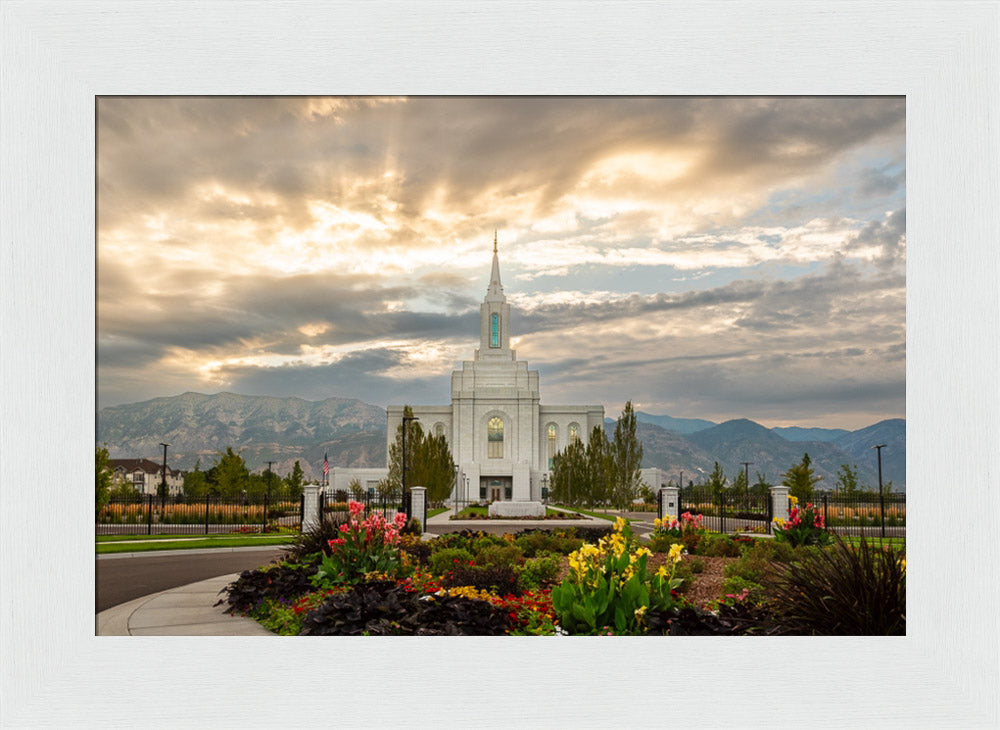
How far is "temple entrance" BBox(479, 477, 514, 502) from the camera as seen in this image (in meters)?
51.8

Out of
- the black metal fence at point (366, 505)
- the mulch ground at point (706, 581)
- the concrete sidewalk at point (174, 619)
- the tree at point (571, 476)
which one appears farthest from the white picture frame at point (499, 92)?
the tree at point (571, 476)

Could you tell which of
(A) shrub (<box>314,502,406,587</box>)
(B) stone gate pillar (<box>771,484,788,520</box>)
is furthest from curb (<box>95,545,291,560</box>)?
(B) stone gate pillar (<box>771,484,788,520</box>)

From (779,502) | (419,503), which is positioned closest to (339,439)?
(419,503)

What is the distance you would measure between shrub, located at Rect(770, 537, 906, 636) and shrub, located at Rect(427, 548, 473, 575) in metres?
4.35

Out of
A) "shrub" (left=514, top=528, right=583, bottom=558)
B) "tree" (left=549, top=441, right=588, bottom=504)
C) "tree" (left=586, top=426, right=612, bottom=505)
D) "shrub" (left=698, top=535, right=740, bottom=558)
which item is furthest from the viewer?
"tree" (left=549, top=441, right=588, bottom=504)

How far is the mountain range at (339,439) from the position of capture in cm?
1994

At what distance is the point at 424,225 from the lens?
24219 mm

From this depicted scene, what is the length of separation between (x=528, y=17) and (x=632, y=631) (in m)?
4.79

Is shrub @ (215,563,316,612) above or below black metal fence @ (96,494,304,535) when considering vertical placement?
above

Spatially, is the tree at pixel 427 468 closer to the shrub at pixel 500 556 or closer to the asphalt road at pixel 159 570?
the asphalt road at pixel 159 570

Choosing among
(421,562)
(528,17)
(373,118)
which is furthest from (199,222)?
(528,17)

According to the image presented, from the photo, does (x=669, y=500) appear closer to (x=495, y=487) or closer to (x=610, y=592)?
(x=610, y=592)

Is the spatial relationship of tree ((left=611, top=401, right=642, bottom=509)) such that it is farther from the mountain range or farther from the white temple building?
the white temple building

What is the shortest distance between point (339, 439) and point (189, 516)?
6370cm
